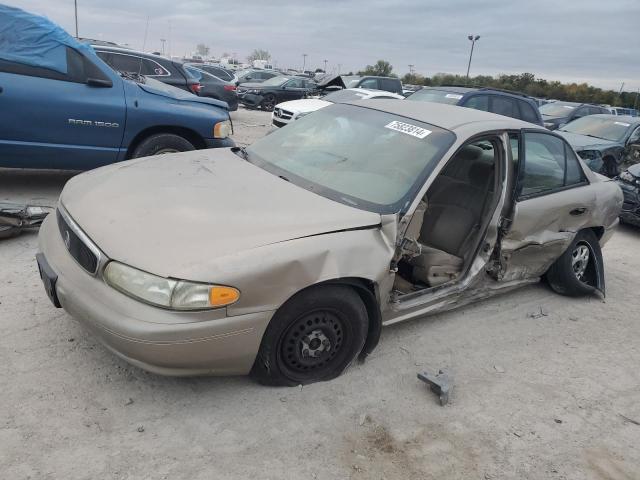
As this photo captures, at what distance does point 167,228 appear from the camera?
261cm

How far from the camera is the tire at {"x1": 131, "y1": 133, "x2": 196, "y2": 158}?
5.78m

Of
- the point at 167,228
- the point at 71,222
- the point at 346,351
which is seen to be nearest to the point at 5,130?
the point at 71,222

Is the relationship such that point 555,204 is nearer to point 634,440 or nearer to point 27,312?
point 634,440

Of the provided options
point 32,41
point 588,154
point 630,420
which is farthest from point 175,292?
point 588,154

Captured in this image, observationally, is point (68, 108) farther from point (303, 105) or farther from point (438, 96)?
point (303, 105)

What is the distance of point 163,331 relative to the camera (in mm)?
2316

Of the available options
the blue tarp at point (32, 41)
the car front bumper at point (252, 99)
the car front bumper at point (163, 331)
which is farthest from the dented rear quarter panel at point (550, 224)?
the car front bumper at point (252, 99)

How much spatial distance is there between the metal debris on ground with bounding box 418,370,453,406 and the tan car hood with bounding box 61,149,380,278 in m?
0.99

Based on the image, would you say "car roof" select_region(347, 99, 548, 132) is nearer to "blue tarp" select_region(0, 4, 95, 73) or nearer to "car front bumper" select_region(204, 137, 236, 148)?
"car front bumper" select_region(204, 137, 236, 148)

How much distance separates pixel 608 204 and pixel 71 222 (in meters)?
4.48

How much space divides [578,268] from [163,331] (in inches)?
156

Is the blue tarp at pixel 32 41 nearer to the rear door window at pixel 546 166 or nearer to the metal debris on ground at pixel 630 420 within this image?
the rear door window at pixel 546 166

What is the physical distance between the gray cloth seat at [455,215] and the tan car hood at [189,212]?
1.10 meters

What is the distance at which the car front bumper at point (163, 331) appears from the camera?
2334mm
